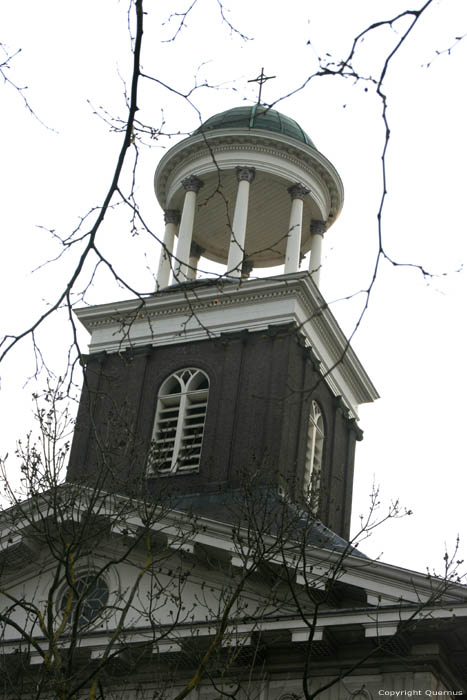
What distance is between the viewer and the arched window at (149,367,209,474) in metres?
24.5

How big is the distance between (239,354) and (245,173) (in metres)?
5.09

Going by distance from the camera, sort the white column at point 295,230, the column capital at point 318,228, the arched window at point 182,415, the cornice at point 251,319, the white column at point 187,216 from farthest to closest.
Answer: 1. the column capital at point 318,228
2. the white column at point 187,216
3. the white column at point 295,230
4. the cornice at point 251,319
5. the arched window at point 182,415

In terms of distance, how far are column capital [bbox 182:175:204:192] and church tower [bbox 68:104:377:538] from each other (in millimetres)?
34

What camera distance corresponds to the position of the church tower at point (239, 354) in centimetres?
2391

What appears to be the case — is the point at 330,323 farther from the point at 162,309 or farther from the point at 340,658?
the point at 340,658

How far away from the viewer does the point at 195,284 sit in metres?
8.10

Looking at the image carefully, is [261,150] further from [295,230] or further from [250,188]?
[295,230]

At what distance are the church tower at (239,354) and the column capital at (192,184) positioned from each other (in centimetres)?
3

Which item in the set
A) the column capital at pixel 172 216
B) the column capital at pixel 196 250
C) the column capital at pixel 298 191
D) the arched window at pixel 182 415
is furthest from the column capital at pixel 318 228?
the arched window at pixel 182 415

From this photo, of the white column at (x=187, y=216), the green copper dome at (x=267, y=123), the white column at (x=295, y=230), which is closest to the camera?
the white column at (x=295, y=230)

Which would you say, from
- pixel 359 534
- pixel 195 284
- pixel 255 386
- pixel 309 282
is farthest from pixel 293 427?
pixel 195 284

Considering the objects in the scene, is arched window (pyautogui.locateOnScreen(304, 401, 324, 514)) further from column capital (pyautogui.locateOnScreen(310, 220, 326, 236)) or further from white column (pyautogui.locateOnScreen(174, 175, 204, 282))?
column capital (pyautogui.locateOnScreen(310, 220, 326, 236))

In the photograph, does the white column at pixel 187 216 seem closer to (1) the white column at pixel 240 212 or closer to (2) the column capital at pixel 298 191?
(1) the white column at pixel 240 212

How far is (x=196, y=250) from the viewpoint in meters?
A: 31.5
